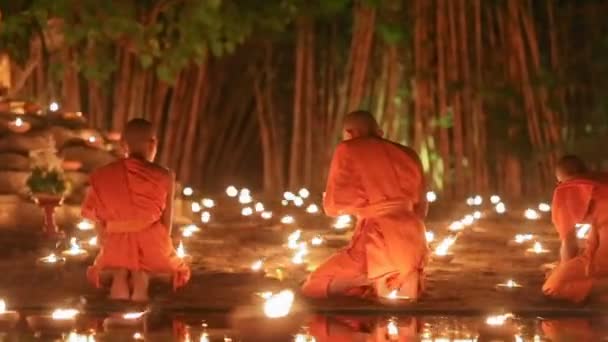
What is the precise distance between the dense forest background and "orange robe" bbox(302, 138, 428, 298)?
604 cm

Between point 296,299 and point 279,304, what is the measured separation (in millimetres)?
219

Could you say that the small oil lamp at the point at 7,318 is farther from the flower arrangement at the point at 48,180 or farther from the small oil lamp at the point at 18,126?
the small oil lamp at the point at 18,126

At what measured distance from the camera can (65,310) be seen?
6.27 meters

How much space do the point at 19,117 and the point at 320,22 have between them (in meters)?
4.89

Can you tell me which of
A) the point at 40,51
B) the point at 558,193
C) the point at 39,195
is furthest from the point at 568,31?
the point at 558,193

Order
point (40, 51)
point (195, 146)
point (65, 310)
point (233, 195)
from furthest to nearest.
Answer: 1. point (195, 146)
2. point (233, 195)
3. point (40, 51)
4. point (65, 310)

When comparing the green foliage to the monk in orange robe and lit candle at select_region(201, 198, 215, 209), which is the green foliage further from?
lit candle at select_region(201, 198, 215, 209)

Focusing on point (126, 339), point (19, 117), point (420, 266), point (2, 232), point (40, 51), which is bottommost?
point (126, 339)

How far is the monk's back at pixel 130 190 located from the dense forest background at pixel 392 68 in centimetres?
569

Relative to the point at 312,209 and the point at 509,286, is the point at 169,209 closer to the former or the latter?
the point at 509,286

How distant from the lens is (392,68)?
1409 cm

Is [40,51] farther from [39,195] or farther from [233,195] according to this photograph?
[39,195]

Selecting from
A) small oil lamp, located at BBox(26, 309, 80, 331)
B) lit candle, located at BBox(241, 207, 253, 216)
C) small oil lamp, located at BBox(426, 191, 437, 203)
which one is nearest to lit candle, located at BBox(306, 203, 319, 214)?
lit candle, located at BBox(241, 207, 253, 216)

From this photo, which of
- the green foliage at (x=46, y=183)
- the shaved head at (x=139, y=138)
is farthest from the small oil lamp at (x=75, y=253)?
the shaved head at (x=139, y=138)
